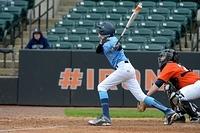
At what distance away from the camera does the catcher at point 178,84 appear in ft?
39.8

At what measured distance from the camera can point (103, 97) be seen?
1195cm

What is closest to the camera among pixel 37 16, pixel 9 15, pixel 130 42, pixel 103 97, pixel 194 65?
pixel 103 97

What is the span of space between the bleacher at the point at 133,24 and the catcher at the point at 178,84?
22.9 ft

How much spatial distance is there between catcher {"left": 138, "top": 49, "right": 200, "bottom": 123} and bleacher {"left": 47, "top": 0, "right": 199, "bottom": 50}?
6.97 meters

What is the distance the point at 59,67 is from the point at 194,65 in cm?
354

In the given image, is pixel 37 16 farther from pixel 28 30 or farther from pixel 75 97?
pixel 75 97

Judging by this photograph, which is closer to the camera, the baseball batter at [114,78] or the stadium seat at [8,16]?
the baseball batter at [114,78]

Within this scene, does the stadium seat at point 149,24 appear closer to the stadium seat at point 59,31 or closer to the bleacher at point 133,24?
the bleacher at point 133,24

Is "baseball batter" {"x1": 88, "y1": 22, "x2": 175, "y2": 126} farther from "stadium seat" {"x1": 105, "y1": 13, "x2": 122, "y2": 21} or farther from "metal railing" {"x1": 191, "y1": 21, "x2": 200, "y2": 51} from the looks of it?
"stadium seat" {"x1": 105, "y1": 13, "x2": 122, "y2": 21}

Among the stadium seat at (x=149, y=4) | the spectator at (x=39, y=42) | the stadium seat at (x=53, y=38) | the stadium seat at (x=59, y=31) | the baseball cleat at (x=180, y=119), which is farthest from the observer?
the stadium seat at (x=149, y=4)

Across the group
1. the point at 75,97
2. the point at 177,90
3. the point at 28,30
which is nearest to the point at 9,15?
the point at 28,30

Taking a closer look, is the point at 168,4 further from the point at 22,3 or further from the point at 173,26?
the point at 22,3

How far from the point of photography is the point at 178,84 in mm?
12531

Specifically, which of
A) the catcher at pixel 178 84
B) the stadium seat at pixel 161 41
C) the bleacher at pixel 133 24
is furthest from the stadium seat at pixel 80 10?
the catcher at pixel 178 84
